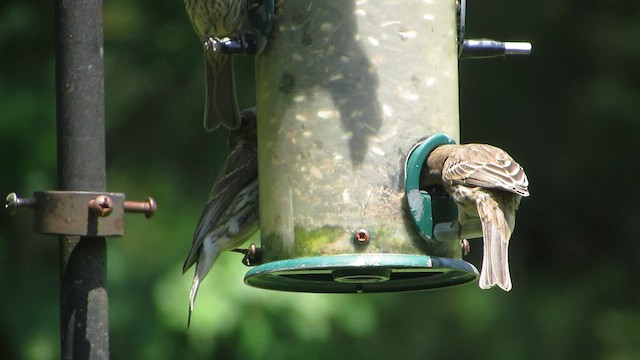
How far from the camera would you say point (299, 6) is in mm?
5242

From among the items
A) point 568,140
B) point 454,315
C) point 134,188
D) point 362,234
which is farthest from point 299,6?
point 568,140

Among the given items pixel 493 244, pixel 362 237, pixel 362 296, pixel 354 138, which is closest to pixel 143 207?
pixel 362 237

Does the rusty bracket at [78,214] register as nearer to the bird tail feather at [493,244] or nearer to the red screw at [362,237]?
the red screw at [362,237]

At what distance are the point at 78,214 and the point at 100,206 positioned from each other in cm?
6

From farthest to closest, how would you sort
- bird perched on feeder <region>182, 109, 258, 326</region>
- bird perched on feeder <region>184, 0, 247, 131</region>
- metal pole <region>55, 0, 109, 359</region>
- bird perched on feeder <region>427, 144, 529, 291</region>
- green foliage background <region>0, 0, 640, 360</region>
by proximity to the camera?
green foliage background <region>0, 0, 640, 360</region>
bird perched on feeder <region>184, 0, 247, 131</region>
bird perched on feeder <region>182, 109, 258, 326</region>
bird perched on feeder <region>427, 144, 529, 291</region>
metal pole <region>55, 0, 109, 359</region>

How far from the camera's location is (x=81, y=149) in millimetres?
3953

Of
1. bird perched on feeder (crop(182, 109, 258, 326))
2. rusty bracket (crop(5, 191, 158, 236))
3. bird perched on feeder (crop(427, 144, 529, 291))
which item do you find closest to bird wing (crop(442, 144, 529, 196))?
bird perched on feeder (crop(427, 144, 529, 291))

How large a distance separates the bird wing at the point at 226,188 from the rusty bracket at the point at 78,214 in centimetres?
179

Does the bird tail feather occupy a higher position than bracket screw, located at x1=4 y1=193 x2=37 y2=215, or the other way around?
bracket screw, located at x1=4 y1=193 x2=37 y2=215

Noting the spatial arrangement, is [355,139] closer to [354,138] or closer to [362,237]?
[354,138]

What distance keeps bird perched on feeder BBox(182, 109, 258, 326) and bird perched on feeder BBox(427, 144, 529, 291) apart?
3.25ft

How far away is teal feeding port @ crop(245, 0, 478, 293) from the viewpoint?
501 cm

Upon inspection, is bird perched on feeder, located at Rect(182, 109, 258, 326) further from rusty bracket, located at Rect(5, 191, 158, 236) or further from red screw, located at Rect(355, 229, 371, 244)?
rusty bracket, located at Rect(5, 191, 158, 236)

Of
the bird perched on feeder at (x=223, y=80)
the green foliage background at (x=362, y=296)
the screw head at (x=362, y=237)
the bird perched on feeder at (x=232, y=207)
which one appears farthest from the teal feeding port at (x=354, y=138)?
the green foliage background at (x=362, y=296)
